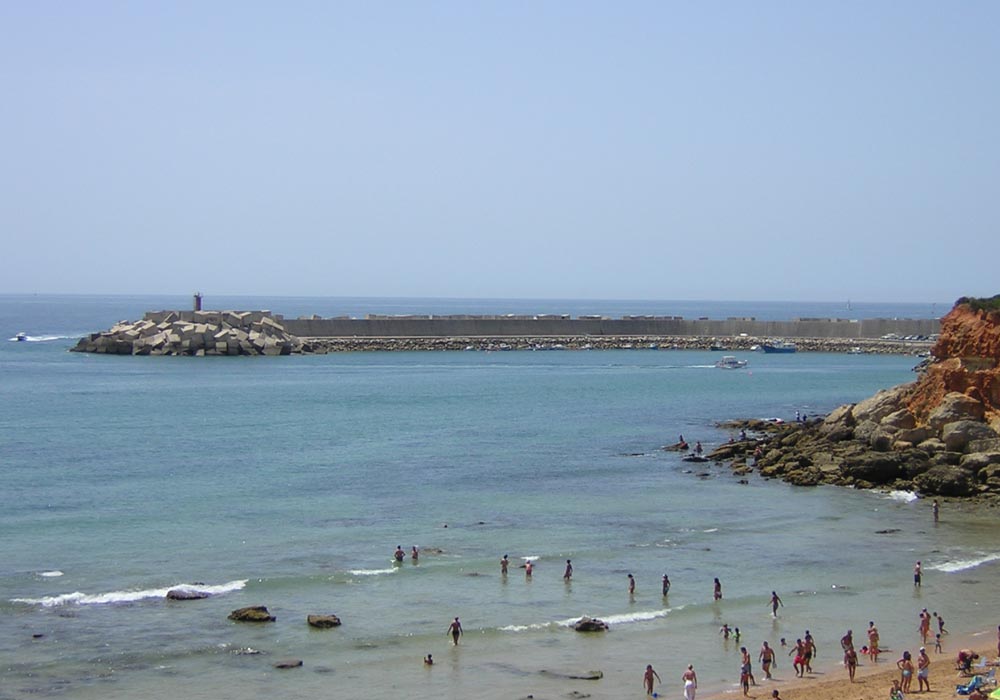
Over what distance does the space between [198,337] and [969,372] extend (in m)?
68.1

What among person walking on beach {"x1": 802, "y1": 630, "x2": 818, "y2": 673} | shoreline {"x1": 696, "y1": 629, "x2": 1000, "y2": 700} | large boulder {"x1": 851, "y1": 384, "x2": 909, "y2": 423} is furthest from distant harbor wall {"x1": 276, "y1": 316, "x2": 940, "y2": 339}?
shoreline {"x1": 696, "y1": 629, "x2": 1000, "y2": 700}

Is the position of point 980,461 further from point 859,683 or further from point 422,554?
point 859,683

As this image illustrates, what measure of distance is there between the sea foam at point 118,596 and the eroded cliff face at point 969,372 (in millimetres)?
26940

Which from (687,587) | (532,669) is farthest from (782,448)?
(532,669)

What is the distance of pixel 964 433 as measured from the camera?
41.4 meters

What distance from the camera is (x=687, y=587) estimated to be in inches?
1141

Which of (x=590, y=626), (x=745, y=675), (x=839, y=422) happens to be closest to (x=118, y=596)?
(x=590, y=626)

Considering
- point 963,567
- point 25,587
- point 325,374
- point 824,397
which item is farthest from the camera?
point 325,374

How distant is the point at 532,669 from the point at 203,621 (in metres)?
7.22


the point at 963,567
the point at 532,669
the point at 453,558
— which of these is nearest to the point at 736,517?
the point at 963,567

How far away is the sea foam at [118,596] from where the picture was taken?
26750 mm

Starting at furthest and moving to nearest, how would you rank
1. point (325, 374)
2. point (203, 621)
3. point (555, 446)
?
1. point (325, 374)
2. point (555, 446)
3. point (203, 621)

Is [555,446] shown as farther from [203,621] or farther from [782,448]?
[203,621]

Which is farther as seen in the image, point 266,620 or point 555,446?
point 555,446
